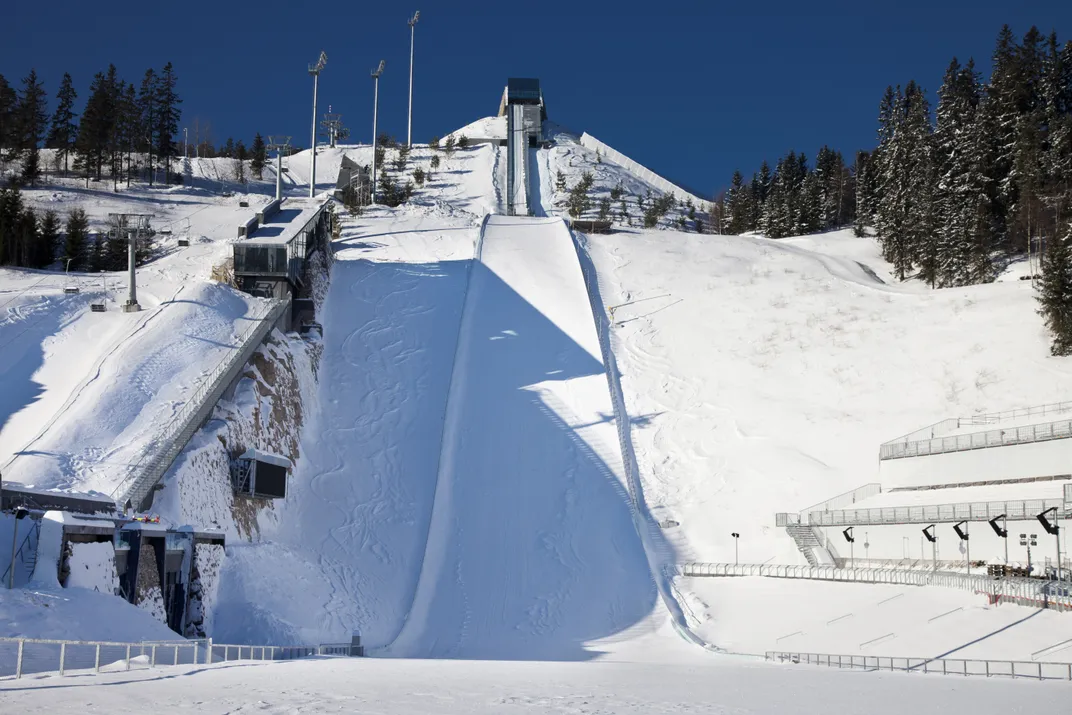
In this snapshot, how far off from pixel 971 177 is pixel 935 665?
3353 centimetres

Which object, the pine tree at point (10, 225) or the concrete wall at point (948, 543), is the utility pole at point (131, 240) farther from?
the concrete wall at point (948, 543)

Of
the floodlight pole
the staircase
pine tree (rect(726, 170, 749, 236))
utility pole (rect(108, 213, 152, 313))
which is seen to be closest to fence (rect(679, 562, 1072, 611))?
the staircase

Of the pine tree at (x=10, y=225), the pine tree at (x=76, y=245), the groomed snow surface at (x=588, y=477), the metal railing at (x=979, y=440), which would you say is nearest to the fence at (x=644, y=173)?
the groomed snow surface at (x=588, y=477)

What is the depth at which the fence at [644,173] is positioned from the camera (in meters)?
77.5

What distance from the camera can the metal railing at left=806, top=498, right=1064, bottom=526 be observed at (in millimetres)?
20844

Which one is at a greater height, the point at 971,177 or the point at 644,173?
the point at 644,173

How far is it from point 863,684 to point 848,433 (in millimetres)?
16581

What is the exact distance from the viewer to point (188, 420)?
19891mm

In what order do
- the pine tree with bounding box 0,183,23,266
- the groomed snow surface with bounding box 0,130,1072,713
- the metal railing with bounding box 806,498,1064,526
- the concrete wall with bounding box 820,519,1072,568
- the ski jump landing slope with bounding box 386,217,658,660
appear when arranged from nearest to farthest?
1. the groomed snow surface with bounding box 0,130,1072,713
2. the concrete wall with bounding box 820,519,1072,568
3. the ski jump landing slope with bounding box 386,217,658,660
4. the metal railing with bounding box 806,498,1064,526
5. the pine tree with bounding box 0,183,23,266

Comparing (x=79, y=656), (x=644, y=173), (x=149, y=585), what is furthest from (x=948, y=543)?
(x=644, y=173)

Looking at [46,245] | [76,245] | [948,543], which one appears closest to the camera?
[948,543]

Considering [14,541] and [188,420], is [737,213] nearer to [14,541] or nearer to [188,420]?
[188,420]

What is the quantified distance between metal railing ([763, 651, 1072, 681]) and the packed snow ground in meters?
0.97

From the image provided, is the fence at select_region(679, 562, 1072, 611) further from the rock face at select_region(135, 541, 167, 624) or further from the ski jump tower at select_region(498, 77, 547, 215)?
the ski jump tower at select_region(498, 77, 547, 215)
